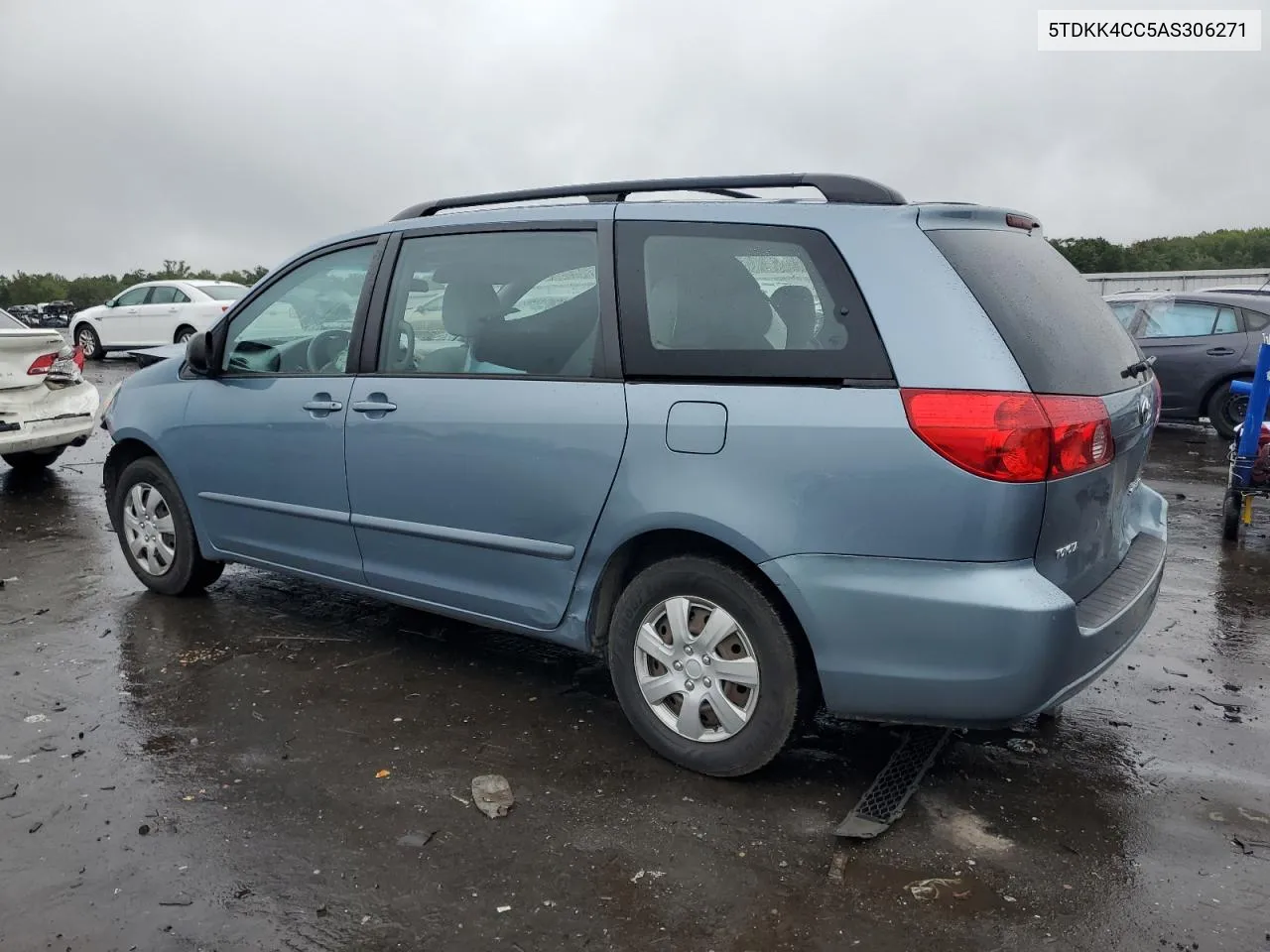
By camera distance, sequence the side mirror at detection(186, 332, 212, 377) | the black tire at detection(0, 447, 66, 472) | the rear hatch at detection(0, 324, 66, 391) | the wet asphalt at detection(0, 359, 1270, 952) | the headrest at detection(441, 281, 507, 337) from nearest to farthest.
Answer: the wet asphalt at detection(0, 359, 1270, 952) → the headrest at detection(441, 281, 507, 337) → the side mirror at detection(186, 332, 212, 377) → the rear hatch at detection(0, 324, 66, 391) → the black tire at detection(0, 447, 66, 472)

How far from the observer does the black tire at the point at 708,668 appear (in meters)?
3.27

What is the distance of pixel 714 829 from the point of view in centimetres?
320

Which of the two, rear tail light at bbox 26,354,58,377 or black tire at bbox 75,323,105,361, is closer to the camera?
rear tail light at bbox 26,354,58,377

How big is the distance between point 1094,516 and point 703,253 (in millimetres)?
1482

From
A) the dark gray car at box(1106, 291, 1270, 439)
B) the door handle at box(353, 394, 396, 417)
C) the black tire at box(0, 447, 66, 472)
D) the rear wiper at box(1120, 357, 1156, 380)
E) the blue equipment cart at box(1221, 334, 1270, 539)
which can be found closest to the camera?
the rear wiper at box(1120, 357, 1156, 380)

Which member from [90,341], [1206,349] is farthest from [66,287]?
[1206,349]

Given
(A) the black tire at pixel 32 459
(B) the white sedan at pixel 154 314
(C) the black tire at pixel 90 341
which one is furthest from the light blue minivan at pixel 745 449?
(C) the black tire at pixel 90 341

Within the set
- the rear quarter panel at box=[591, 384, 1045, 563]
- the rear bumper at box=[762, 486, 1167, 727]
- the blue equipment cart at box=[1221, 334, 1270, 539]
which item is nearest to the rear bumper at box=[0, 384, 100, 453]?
the rear quarter panel at box=[591, 384, 1045, 563]

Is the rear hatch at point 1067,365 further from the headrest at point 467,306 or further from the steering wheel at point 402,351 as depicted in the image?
the steering wheel at point 402,351

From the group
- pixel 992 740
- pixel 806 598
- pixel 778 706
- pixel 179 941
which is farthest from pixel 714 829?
pixel 179 941

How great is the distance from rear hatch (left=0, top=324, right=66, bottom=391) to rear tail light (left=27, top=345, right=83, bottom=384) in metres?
0.02

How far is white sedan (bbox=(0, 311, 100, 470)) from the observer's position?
841cm

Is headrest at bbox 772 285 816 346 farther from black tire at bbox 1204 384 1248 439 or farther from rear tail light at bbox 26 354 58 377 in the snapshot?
black tire at bbox 1204 384 1248 439

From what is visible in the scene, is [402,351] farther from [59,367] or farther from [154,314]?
[154,314]
